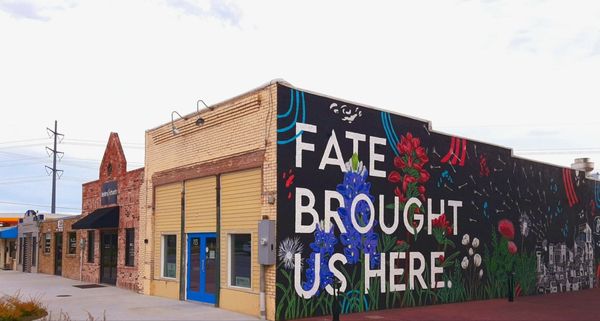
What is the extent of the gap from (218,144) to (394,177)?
5.21 m

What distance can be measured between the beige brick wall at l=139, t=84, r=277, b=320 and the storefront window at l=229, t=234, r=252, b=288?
0.98m

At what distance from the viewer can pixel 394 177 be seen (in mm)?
17766

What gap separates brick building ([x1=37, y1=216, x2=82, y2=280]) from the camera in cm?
2909

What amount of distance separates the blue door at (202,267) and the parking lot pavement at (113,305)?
0.37 meters

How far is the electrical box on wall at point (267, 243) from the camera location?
14383 mm

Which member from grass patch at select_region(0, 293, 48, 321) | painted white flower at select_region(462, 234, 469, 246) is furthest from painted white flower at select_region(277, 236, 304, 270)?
painted white flower at select_region(462, 234, 469, 246)

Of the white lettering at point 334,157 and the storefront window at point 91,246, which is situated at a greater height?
the white lettering at point 334,157

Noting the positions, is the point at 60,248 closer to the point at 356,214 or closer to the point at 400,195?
the point at 356,214

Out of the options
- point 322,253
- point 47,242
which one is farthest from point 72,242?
point 322,253

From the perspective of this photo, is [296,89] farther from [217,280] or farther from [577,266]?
[577,266]

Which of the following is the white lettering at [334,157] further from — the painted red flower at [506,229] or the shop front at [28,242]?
the shop front at [28,242]

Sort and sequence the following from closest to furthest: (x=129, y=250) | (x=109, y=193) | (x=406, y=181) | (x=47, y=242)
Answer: (x=406, y=181), (x=129, y=250), (x=109, y=193), (x=47, y=242)

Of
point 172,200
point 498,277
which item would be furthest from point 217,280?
point 498,277

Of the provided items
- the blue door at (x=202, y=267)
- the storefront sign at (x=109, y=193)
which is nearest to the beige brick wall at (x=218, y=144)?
the blue door at (x=202, y=267)
